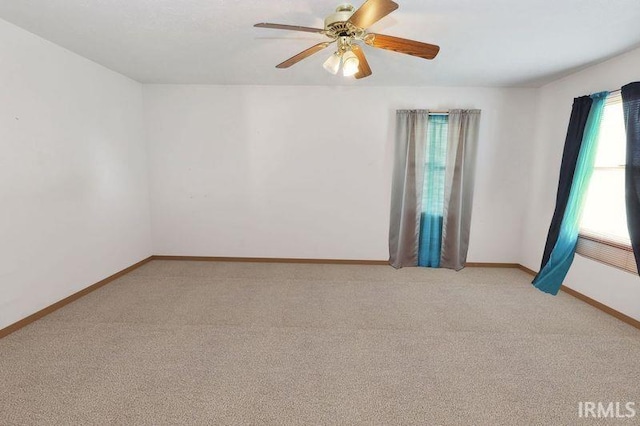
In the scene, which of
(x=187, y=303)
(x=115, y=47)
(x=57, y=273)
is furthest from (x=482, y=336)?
(x=115, y=47)

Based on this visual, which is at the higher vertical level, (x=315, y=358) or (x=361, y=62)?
(x=361, y=62)

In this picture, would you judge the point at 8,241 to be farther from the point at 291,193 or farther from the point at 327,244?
the point at 327,244

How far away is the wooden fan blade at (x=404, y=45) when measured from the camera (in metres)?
1.75

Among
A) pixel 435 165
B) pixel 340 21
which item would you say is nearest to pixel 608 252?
pixel 435 165

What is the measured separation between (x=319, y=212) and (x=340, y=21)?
8.79 feet

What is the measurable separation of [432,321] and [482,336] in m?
0.40

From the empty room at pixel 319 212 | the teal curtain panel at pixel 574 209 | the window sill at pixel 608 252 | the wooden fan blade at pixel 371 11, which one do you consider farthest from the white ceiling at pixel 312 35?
the window sill at pixel 608 252

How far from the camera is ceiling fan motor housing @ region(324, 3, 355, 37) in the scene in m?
1.68

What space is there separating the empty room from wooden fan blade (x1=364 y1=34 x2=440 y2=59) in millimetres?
21

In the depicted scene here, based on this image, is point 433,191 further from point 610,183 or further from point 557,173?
point 610,183

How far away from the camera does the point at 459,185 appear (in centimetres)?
383

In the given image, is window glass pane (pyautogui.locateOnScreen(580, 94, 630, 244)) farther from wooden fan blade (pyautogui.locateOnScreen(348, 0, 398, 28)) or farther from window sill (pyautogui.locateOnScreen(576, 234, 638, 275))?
wooden fan blade (pyautogui.locateOnScreen(348, 0, 398, 28))

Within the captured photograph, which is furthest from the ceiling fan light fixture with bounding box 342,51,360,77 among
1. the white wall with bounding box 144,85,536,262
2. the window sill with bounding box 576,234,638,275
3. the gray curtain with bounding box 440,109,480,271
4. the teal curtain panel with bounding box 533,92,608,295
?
the window sill with bounding box 576,234,638,275

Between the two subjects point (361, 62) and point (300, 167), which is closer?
point (361, 62)
